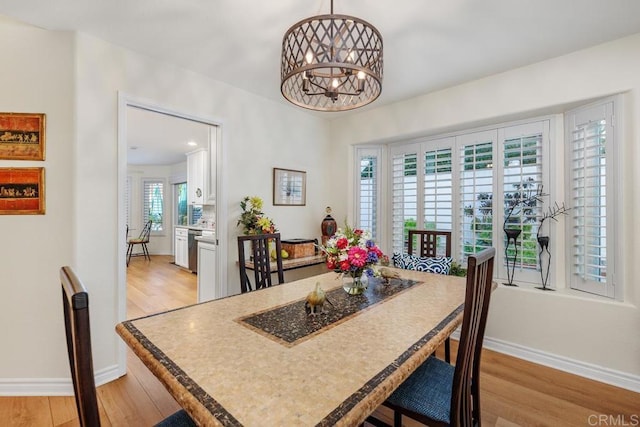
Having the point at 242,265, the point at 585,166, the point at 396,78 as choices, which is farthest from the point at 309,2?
the point at 585,166

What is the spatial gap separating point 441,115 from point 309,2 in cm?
189

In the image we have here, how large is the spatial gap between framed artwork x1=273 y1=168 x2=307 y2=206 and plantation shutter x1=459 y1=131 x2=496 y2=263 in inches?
72.4

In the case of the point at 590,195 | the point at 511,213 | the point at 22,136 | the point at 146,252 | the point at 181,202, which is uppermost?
the point at 22,136

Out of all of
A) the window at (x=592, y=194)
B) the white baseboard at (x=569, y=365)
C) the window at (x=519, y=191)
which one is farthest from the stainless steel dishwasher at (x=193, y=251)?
the window at (x=592, y=194)

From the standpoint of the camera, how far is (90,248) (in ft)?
7.24

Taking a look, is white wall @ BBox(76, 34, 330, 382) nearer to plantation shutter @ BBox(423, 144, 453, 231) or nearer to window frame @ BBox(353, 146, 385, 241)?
window frame @ BBox(353, 146, 385, 241)

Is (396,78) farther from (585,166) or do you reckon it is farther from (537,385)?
(537,385)

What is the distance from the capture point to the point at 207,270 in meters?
3.37

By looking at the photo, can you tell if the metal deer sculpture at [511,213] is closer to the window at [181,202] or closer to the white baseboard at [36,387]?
the white baseboard at [36,387]

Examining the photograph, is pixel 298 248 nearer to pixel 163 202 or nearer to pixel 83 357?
pixel 83 357

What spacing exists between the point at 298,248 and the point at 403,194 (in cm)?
146

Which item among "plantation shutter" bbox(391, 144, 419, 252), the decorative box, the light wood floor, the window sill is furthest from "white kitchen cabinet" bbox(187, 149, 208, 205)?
the window sill

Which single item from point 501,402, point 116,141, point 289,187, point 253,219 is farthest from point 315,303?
point 289,187

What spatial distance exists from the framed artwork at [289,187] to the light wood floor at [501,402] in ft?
6.88
